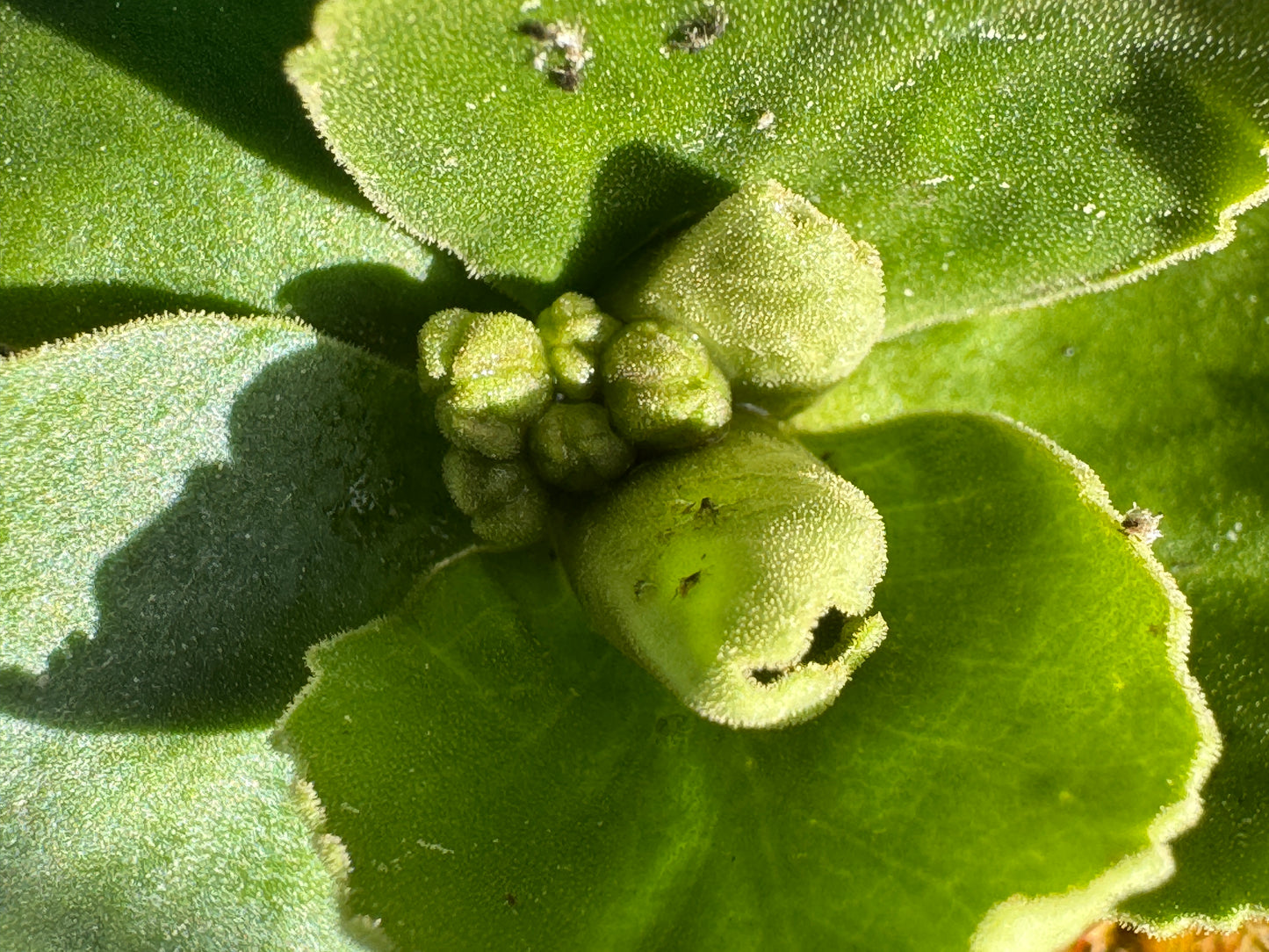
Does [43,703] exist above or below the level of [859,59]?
below

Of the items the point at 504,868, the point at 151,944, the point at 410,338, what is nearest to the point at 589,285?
the point at 410,338

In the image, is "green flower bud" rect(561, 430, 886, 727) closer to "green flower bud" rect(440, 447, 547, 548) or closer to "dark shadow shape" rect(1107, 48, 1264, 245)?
"green flower bud" rect(440, 447, 547, 548)

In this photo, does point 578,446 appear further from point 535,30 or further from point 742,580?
point 535,30

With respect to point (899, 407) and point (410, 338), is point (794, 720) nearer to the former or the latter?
point (899, 407)

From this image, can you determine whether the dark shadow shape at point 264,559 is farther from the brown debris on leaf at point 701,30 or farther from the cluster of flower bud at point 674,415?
the brown debris on leaf at point 701,30

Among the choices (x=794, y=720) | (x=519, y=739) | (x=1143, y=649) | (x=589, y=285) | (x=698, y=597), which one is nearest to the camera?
(x=698, y=597)

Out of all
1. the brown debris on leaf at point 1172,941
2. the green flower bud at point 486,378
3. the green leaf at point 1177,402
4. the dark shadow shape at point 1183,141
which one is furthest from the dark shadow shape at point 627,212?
the brown debris on leaf at point 1172,941

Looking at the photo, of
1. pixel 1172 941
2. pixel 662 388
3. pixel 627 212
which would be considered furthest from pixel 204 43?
pixel 1172 941
